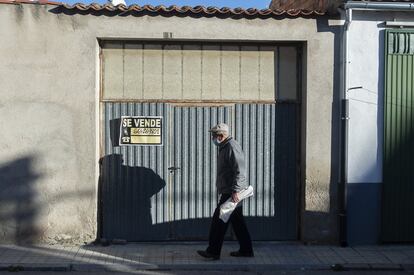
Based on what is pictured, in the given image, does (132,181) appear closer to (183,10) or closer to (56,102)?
(56,102)

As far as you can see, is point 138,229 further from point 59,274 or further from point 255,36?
point 255,36

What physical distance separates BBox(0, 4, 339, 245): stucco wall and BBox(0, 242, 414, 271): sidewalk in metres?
0.53

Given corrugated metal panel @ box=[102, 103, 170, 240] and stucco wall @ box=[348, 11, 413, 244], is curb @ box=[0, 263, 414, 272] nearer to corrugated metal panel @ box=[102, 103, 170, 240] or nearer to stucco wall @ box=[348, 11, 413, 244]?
stucco wall @ box=[348, 11, 413, 244]

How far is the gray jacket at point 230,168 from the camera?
24.4 feet

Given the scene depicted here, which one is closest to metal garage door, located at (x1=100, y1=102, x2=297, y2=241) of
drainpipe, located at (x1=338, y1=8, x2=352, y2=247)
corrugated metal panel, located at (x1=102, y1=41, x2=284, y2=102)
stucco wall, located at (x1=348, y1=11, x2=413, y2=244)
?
corrugated metal panel, located at (x1=102, y1=41, x2=284, y2=102)

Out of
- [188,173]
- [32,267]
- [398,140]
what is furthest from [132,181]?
[398,140]

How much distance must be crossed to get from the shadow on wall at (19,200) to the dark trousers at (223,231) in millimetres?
2553

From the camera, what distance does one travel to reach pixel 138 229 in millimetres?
8594

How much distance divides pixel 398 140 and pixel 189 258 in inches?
137

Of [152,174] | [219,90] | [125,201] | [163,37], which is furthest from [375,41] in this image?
[125,201]

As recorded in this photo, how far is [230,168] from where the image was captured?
752 centimetres

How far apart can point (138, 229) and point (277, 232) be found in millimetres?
2067

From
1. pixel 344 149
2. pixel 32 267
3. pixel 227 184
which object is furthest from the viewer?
pixel 344 149

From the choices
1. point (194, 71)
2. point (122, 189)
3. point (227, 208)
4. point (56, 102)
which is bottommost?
point (227, 208)
